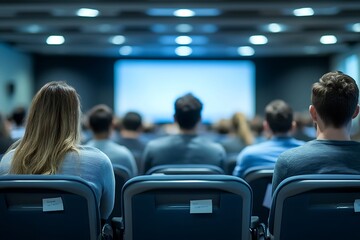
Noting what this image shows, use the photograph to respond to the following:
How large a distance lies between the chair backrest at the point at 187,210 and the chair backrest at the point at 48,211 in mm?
149

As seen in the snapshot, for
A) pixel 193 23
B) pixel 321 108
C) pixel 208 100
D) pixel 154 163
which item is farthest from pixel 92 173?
pixel 208 100

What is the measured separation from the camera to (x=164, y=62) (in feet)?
47.1

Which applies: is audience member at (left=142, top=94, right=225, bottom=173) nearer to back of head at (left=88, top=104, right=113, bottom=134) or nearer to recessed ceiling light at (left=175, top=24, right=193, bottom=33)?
back of head at (left=88, top=104, right=113, bottom=134)

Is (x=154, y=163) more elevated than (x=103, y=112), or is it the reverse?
(x=103, y=112)

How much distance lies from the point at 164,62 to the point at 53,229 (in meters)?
12.8

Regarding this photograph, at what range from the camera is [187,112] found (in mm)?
3619

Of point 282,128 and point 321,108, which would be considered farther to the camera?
point 282,128

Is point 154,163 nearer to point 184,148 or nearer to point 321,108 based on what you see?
point 184,148

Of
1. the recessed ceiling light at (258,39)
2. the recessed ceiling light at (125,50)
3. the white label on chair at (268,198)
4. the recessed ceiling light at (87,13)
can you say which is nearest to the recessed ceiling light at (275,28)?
the recessed ceiling light at (258,39)

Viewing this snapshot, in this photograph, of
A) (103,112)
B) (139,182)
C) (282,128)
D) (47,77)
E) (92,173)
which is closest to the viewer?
(139,182)

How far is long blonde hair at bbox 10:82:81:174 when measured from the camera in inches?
77.5

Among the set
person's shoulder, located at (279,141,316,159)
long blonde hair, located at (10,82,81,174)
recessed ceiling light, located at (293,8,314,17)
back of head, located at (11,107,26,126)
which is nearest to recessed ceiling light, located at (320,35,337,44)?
recessed ceiling light, located at (293,8,314,17)

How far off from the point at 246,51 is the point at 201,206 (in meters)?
11.6

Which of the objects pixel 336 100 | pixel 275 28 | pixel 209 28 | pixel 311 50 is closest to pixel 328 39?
pixel 311 50
